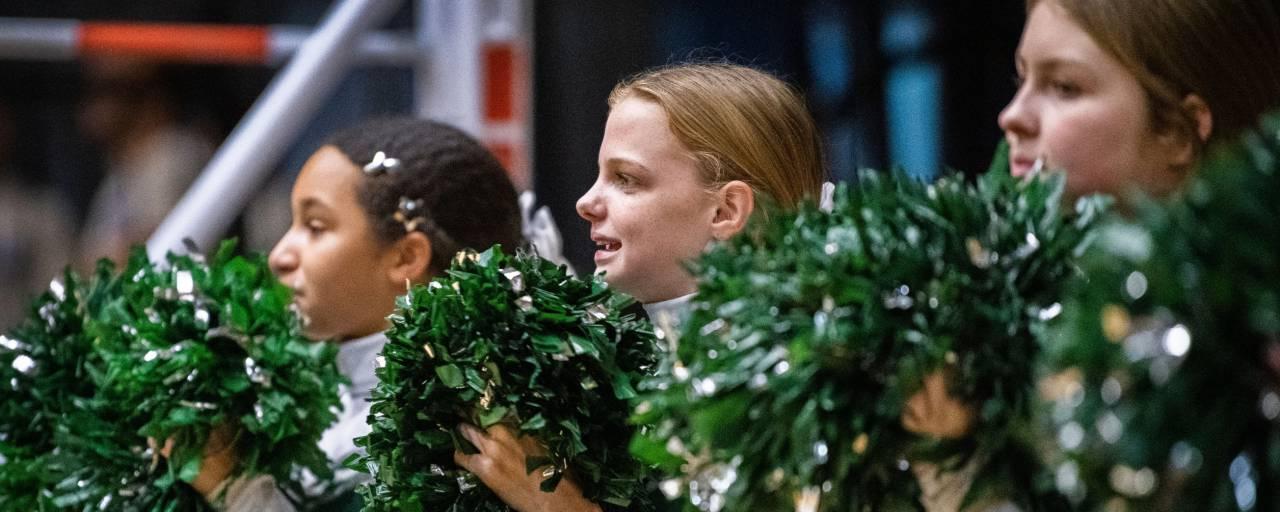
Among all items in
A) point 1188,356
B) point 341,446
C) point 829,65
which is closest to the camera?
point 1188,356

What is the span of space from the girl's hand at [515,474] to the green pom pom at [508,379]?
13 millimetres

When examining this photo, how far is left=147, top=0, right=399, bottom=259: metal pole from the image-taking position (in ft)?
9.82

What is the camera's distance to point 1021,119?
1.47m

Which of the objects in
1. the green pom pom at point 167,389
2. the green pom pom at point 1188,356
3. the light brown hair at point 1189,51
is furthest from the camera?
the green pom pom at point 167,389

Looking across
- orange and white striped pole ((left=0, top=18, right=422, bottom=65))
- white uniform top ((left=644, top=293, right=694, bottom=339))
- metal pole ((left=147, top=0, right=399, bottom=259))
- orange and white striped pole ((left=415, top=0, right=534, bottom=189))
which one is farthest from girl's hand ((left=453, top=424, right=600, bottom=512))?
orange and white striped pole ((left=0, top=18, right=422, bottom=65))

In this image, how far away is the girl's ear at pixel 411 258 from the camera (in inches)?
84.6

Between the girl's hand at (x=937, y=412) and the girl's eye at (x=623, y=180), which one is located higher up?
the girl's eye at (x=623, y=180)

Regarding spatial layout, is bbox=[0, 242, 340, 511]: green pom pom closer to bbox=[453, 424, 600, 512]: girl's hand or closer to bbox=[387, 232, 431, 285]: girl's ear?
bbox=[387, 232, 431, 285]: girl's ear

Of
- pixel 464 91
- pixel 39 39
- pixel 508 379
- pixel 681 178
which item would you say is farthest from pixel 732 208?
pixel 39 39

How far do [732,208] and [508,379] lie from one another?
33 cm

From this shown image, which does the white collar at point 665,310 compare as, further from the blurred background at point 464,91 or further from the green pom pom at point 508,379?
the blurred background at point 464,91

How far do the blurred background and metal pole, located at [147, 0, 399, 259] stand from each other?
0.9 inches

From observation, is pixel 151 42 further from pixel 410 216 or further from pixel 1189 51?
pixel 1189 51

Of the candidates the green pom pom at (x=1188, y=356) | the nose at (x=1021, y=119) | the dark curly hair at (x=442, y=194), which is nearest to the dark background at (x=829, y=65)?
the dark curly hair at (x=442, y=194)
